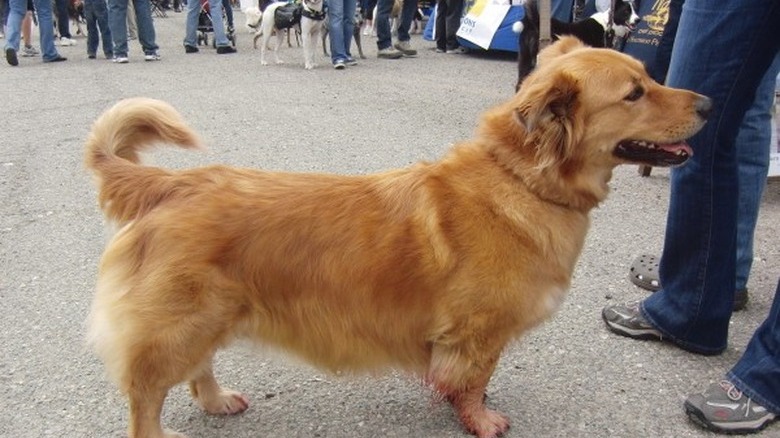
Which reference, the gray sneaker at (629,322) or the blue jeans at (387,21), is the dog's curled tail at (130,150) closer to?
the gray sneaker at (629,322)

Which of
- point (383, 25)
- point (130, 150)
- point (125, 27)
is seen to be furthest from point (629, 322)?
point (125, 27)

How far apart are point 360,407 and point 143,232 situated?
44.0 inches

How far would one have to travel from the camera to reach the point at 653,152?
7.97ft

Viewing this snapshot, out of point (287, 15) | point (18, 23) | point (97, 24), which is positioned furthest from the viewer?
point (97, 24)

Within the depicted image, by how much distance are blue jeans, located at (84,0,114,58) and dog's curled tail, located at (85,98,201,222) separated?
36.3 ft

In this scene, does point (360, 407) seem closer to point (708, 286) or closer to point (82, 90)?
point (708, 286)

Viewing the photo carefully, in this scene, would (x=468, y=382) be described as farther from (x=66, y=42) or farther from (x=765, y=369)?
(x=66, y=42)

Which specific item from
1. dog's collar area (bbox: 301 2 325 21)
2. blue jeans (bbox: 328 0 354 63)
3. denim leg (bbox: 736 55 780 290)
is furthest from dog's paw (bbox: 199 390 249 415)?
dog's collar area (bbox: 301 2 325 21)

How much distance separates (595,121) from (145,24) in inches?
439

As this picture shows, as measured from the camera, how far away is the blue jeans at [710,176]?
96.6 inches

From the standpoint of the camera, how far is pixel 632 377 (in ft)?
9.45

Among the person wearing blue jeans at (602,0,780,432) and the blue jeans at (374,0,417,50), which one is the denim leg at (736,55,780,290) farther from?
the blue jeans at (374,0,417,50)

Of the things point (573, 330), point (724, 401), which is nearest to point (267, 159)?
point (573, 330)

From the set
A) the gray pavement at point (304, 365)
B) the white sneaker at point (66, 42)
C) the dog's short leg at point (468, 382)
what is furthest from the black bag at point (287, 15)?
the dog's short leg at point (468, 382)
